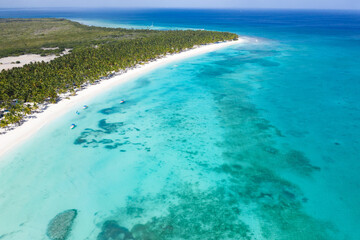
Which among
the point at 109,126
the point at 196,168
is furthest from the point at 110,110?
the point at 196,168

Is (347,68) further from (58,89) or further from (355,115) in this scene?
(58,89)

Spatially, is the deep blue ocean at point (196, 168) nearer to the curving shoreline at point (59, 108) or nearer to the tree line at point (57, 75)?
the curving shoreline at point (59, 108)

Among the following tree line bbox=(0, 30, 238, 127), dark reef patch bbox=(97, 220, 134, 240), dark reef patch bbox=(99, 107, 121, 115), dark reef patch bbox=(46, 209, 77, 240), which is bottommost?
dark reef patch bbox=(46, 209, 77, 240)

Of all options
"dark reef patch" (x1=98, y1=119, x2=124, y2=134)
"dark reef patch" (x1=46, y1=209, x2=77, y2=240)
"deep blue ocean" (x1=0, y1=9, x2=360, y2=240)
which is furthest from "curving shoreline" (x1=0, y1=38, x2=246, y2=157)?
"dark reef patch" (x1=46, y1=209, x2=77, y2=240)

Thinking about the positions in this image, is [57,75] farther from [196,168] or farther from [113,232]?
[113,232]

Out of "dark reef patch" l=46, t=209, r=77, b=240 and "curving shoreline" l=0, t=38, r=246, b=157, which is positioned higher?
"curving shoreline" l=0, t=38, r=246, b=157

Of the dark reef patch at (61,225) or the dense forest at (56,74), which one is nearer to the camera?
the dark reef patch at (61,225)

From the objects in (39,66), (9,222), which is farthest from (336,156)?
(39,66)

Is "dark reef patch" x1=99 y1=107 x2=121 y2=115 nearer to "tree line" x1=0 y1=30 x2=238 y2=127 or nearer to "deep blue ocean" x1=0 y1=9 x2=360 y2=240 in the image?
"deep blue ocean" x1=0 y1=9 x2=360 y2=240

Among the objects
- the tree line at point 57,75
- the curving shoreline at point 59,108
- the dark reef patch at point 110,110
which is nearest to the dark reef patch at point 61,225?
the curving shoreline at point 59,108

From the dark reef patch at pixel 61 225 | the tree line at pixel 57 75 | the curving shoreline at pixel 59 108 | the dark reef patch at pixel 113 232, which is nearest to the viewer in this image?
the dark reef patch at pixel 113 232
